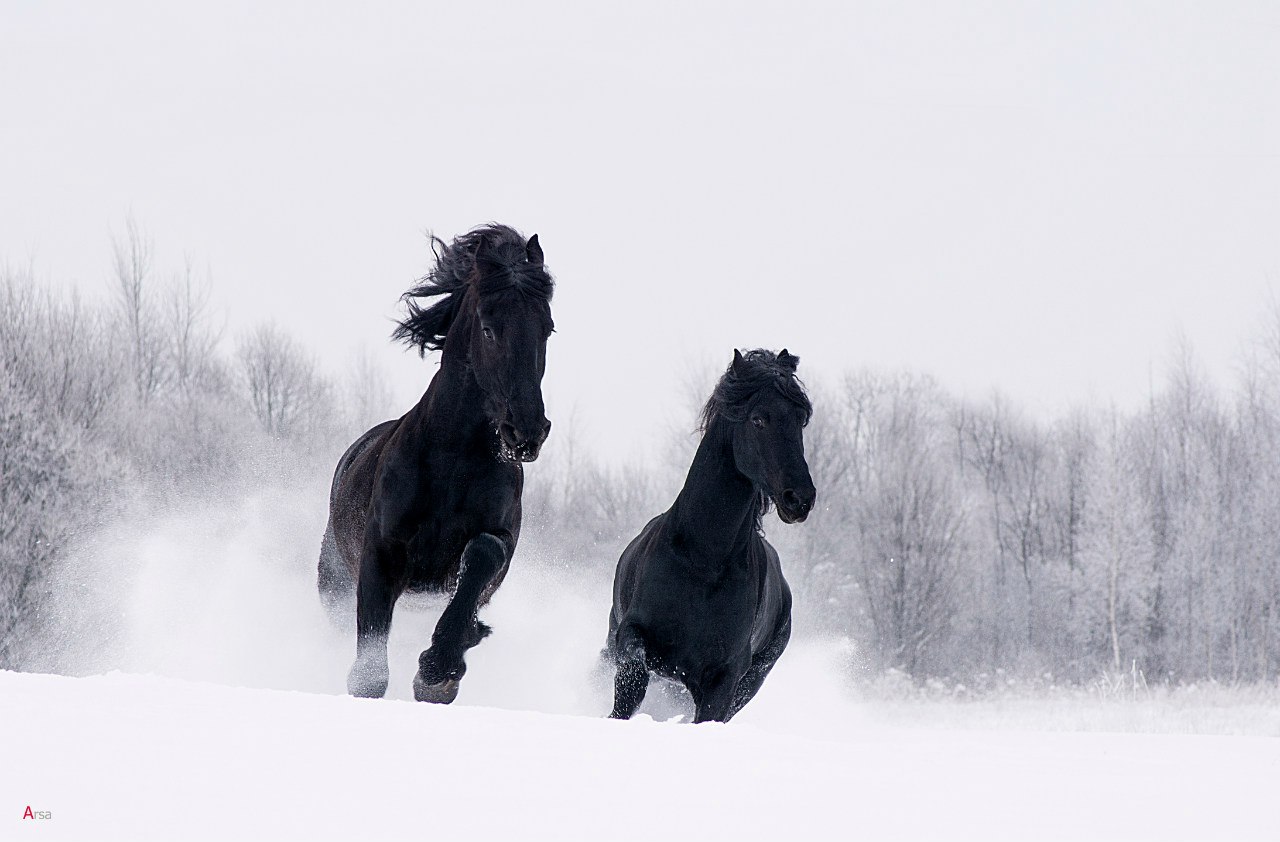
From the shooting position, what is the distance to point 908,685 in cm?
2692

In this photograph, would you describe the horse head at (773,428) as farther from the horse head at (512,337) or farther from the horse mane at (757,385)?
the horse head at (512,337)

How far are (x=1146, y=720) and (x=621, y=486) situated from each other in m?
25.6

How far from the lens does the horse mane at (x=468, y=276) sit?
555 cm

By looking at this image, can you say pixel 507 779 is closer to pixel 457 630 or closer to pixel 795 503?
pixel 457 630

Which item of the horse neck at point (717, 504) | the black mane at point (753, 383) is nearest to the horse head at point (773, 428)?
the black mane at point (753, 383)

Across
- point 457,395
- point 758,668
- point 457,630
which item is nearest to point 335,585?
point 457,395

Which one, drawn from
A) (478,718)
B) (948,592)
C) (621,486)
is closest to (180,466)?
(621,486)

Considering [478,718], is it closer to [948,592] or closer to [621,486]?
[948,592]

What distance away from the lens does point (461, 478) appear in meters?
5.64

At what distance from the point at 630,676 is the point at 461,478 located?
142 centimetres

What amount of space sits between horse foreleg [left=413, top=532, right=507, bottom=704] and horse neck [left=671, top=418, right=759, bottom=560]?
1.33 metres

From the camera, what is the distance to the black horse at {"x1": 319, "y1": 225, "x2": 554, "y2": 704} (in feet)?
17.4

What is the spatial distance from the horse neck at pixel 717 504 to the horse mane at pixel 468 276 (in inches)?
58.9

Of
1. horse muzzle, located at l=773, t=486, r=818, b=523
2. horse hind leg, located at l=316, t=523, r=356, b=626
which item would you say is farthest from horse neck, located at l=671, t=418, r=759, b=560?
horse hind leg, located at l=316, t=523, r=356, b=626
